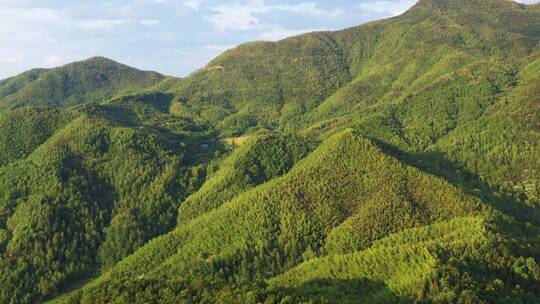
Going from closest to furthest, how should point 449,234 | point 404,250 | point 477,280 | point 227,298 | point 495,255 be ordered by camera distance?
point 227,298, point 477,280, point 495,255, point 404,250, point 449,234

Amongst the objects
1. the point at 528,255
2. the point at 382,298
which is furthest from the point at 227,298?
the point at 528,255

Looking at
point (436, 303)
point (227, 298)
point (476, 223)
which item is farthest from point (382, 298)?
point (476, 223)

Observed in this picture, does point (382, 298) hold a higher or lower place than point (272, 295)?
lower

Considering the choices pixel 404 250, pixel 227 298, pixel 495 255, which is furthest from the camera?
pixel 404 250

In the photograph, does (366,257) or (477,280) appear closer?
(477,280)

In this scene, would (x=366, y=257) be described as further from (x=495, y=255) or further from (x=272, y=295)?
(x=272, y=295)

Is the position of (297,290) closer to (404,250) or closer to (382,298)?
(382,298)
